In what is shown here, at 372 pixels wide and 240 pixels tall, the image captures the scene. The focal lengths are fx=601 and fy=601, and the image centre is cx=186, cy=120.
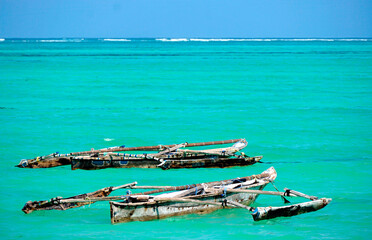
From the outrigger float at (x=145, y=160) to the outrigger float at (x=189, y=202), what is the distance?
3.61m

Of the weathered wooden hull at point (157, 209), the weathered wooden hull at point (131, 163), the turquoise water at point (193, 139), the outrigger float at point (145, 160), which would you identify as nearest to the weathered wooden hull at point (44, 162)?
the outrigger float at point (145, 160)

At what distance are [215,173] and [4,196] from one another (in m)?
5.63

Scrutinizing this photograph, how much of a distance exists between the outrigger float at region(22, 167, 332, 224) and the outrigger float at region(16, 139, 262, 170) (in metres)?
3.61

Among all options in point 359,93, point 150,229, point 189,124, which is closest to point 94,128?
point 189,124

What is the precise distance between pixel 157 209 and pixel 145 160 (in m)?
4.89

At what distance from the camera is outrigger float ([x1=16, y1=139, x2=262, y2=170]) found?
1648cm

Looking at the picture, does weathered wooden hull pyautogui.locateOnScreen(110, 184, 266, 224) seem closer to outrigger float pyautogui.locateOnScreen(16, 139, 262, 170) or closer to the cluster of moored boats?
the cluster of moored boats

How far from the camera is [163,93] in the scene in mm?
39094

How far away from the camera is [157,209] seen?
11734 millimetres

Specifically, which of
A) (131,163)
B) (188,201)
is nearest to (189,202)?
(188,201)

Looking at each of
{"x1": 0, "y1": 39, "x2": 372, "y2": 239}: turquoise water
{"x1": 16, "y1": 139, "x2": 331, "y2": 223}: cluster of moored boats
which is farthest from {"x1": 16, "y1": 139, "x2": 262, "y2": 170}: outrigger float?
{"x1": 16, "y1": 139, "x2": 331, "y2": 223}: cluster of moored boats

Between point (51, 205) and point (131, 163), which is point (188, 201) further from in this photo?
point (131, 163)

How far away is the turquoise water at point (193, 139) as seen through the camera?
12.0 meters

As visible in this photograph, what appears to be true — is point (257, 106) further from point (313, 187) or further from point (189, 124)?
point (313, 187)
